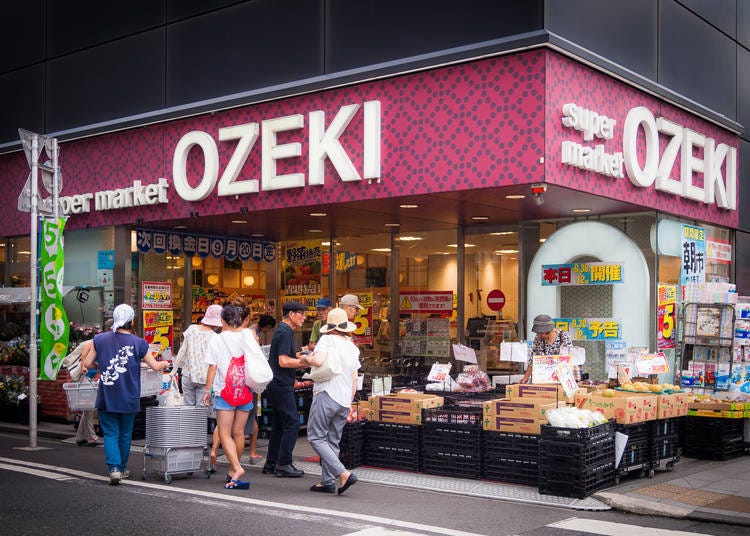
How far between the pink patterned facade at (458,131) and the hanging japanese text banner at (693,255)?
0.35 metres

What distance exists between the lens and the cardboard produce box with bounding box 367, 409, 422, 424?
1045cm

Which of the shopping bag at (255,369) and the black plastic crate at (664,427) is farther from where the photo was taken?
the black plastic crate at (664,427)

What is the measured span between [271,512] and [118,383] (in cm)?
259

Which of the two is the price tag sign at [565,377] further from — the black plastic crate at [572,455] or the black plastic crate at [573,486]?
the black plastic crate at [573,486]

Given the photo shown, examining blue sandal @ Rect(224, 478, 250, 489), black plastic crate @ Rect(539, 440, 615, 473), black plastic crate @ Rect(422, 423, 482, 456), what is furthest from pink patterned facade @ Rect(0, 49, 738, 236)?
blue sandal @ Rect(224, 478, 250, 489)

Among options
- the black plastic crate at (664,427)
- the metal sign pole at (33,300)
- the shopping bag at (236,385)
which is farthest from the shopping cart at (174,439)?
the black plastic crate at (664,427)

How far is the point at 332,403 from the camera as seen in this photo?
917 cm

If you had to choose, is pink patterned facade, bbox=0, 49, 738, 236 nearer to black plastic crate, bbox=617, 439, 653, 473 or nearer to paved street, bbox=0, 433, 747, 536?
black plastic crate, bbox=617, 439, 653, 473

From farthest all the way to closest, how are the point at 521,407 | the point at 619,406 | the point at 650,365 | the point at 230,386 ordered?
the point at 650,365 → the point at 619,406 → the point at 521,407 → the point at 230,386

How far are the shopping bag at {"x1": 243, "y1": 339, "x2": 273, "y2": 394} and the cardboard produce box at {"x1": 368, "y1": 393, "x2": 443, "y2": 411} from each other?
5.83ft

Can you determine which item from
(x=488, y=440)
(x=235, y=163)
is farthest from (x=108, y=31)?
(x=488, y=440)

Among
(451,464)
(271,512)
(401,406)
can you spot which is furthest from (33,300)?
(451,464)

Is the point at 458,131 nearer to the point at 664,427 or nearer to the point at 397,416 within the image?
the point at 397,416

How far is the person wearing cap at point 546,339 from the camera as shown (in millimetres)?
11352
